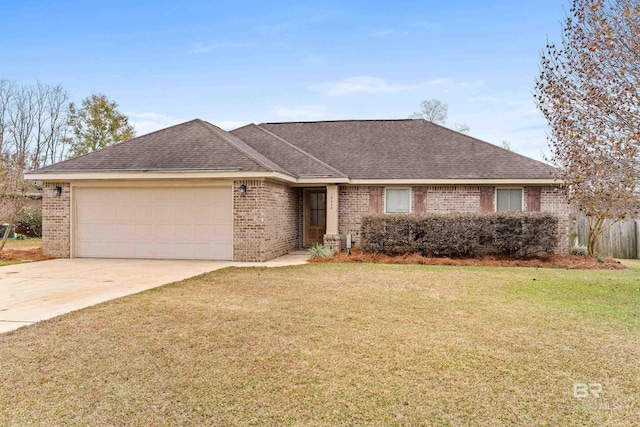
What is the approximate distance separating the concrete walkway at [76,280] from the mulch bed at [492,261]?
169cm

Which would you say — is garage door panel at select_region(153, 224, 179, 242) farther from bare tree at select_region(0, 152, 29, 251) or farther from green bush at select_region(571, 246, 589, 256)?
green bush at select_region(571, 246, 589, 256)

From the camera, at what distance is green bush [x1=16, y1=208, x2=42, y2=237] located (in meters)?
21.7

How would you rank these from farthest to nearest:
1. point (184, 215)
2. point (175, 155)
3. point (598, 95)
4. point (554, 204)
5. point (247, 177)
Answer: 1. point (554, 204)
2. point (175, 155)
3. point (184, 215)
4. point (247, 177)
5. point (598, 95)

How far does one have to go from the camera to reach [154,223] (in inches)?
518

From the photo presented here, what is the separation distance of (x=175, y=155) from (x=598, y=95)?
35.5 feet

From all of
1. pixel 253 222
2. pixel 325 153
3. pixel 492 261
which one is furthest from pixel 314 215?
pixel 492 261

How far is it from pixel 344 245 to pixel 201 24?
391 inches

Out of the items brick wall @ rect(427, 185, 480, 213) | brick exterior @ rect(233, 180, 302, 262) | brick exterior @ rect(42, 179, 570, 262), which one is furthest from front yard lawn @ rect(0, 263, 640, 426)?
brick wall @ rect(427, 185, 480, 213)

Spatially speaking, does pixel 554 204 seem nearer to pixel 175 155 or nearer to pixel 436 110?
pixel 175 155

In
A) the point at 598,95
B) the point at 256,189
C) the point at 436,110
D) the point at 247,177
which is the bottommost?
the point at 256,189

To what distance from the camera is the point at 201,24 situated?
16625 millimetres

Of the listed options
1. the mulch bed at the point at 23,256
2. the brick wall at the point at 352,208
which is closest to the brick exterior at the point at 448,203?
the brick wall at the point at 352,208

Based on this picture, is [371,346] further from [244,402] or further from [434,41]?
[434,41]

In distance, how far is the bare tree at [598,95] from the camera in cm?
739
